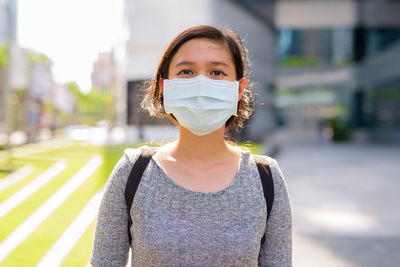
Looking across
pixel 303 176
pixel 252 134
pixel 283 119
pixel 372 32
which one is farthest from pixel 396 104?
pixel 283 119

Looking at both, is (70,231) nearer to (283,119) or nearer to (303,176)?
(303,176)

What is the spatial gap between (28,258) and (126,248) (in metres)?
2.69

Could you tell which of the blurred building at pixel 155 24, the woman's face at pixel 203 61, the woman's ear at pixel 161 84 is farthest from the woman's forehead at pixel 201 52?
the blurred building at pixel 155 24

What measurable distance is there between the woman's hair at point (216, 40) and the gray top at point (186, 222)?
378mm

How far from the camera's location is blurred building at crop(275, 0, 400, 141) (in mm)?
20641

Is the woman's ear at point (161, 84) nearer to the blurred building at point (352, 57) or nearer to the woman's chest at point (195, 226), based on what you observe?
the woman's chest at point (195, 226)

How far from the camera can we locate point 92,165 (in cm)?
922

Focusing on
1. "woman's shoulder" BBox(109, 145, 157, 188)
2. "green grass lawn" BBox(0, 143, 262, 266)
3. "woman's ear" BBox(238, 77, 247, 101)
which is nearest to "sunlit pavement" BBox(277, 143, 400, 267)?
"green grass lawn" BBox(0, 143, 262, 266)

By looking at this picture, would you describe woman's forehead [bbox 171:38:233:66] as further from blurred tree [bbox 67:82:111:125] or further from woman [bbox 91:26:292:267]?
blurred tree [bbox 67:82:111:125]

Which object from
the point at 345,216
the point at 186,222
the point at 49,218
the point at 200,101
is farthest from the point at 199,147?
the point at 345,216

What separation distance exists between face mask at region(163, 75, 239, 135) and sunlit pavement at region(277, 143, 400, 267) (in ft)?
9.55

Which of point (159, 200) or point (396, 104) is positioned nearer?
point (159, 200)

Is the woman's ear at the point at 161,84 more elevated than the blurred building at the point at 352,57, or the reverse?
the blurred building at the point at 352,57

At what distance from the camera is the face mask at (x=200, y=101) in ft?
5.17
